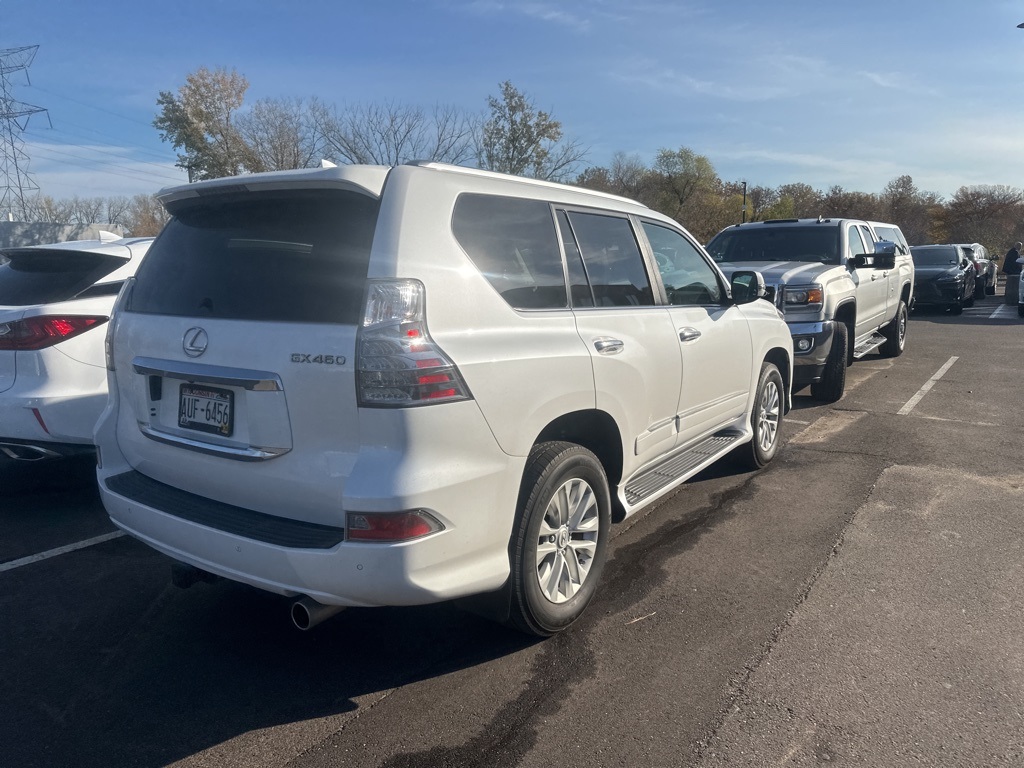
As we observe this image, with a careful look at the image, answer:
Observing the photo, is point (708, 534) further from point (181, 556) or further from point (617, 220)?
point (181, 556)

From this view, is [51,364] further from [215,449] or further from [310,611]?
[310,611]

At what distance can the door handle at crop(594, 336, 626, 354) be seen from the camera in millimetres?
3466

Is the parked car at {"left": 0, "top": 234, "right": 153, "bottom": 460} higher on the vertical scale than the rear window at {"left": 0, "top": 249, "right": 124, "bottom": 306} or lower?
lower

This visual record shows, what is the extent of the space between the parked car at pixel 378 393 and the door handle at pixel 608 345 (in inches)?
0.7

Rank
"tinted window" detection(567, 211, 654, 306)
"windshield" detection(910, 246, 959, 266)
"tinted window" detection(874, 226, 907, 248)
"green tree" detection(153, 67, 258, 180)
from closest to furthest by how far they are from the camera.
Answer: "tinted window" detection(567, 211, 654, 306) < "tinted window" detection(874, 226, 907, 248) < "windshield" detection(910, 246, 959, 266) < "green tree" detection(153, 67, 258, 180)

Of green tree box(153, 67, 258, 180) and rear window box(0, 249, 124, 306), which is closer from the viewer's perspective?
rear window box(0, 249, 124, 306)

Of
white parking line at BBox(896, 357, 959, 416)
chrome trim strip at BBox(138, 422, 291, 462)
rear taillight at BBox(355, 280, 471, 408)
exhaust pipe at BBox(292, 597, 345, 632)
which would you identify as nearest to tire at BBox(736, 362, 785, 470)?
white parking line at BBox(896, 357, 959, 416)

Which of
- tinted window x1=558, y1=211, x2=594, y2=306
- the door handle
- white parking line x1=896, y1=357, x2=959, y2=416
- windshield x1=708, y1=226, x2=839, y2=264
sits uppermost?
windshield x1=708, y1=226, x2=839, y2=264

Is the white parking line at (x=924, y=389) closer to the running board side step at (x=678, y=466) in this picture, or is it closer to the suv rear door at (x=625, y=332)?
the running board side step at (x=678, y=466)

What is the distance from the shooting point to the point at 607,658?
3.24 metres

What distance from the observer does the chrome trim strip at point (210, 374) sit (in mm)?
2738

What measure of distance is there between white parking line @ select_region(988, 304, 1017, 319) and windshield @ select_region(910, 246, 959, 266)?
1.73 m

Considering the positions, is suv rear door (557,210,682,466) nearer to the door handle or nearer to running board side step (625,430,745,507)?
the door handle

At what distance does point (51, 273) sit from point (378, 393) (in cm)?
361
